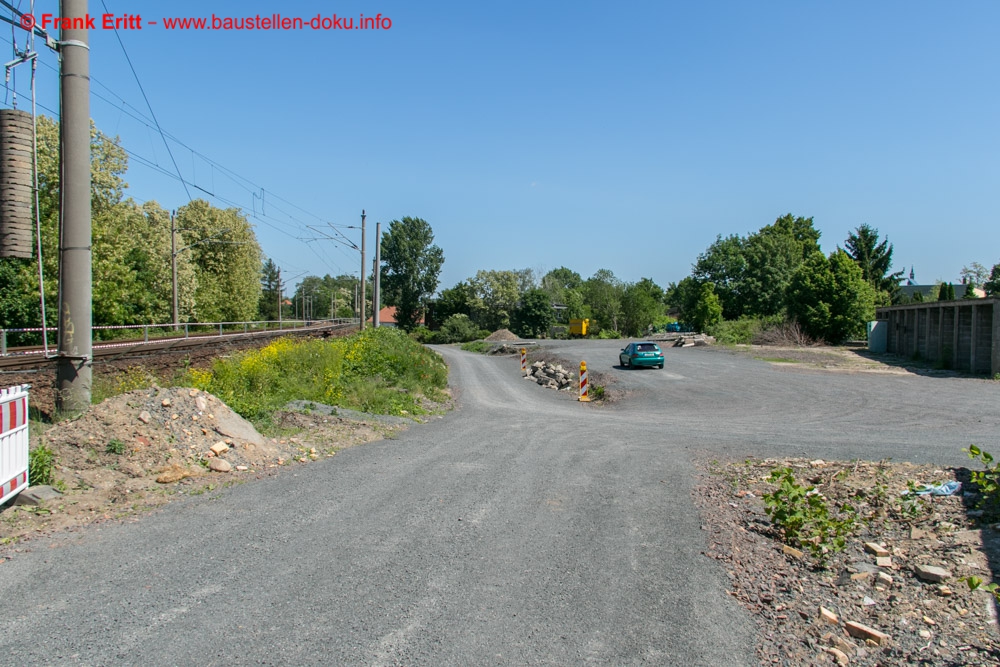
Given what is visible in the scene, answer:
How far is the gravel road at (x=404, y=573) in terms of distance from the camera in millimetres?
3895

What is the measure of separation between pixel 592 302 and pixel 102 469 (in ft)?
298

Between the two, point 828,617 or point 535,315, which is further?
point 535,315

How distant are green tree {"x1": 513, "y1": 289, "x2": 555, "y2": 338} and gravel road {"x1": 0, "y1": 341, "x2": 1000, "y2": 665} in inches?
3112

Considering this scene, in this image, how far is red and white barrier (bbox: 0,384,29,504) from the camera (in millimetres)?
5938

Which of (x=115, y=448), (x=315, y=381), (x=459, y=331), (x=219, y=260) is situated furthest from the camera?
(x=459, y=331)

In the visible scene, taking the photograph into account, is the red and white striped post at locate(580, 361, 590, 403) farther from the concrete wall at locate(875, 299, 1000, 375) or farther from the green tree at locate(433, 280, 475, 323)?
the green tree at locate(433, 280, 475, 323)

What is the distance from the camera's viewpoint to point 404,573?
5.04m

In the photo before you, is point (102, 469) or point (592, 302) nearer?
point (102, 469)

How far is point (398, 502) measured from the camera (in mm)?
7102

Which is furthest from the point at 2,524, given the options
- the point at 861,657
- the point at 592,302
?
the point at 592,302

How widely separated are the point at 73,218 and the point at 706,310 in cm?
7167

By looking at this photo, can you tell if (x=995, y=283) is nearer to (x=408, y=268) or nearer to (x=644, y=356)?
(x=644, y=356)

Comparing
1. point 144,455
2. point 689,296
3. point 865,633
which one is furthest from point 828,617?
point 689,296

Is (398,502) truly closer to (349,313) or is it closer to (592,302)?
(592,302)
